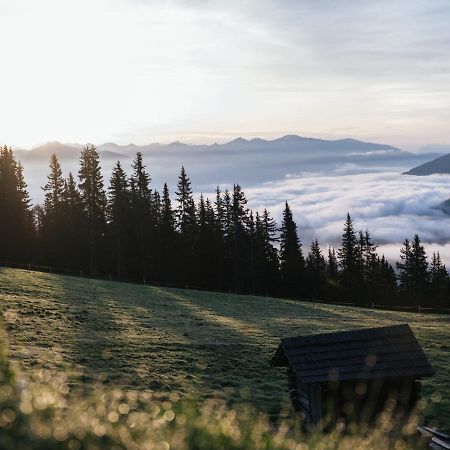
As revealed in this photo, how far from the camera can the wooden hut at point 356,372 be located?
1841 cm

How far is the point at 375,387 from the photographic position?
61.6 ft

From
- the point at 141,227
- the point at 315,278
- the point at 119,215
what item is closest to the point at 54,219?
the point at 119,215

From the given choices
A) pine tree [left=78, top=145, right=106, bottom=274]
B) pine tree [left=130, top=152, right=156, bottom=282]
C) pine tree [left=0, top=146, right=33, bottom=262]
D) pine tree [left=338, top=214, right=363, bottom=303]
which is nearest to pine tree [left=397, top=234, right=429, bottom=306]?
pine tree [left=338, top=214, right=363, bottom=303]

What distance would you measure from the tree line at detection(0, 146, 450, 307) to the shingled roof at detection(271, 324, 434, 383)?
178 feet

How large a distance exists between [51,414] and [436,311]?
6745 cm

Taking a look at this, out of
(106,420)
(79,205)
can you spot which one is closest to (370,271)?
(79,205)

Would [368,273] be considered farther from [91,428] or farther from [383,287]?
[91,428]

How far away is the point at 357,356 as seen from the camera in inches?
741

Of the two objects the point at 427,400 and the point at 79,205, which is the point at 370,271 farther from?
the point at 427,400

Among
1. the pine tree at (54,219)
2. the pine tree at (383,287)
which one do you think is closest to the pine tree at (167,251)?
the pine tree at (54,219)

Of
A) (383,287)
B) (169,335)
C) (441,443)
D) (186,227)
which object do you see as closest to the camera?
(441,443)

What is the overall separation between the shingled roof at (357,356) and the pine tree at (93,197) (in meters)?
59.8

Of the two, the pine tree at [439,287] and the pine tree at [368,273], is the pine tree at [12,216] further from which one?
the pine tree at [439,287]

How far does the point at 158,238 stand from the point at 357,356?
6170 centimetres
